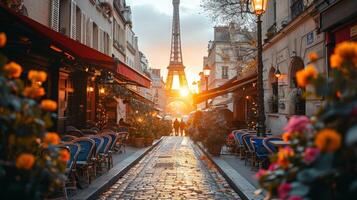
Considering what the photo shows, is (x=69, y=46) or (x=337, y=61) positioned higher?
(x=69, y=46)

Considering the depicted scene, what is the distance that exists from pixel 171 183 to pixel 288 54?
755 centimetres

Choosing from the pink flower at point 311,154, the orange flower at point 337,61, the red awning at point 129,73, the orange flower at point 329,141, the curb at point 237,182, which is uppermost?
the red awning at point 129,73

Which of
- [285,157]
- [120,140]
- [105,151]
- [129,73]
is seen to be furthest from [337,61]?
[120,140]

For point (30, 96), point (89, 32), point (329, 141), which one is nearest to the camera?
point (329, 141)

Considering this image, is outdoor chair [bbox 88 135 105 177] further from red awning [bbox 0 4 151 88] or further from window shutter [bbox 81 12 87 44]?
window shutter [bbox 81 12 87 44]

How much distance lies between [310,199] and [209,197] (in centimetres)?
585

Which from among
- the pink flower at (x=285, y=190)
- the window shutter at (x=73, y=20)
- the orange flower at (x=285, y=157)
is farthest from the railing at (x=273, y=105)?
the pink flower at (x=285, y=190)

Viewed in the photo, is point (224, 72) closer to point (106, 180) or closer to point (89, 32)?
point (89, 32)

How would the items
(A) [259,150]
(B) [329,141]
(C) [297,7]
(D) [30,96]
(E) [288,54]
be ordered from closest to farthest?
1. (B) [329,141]
2. (D) [30,96]
3. (A) [259,150]
4. (C) [297,7]
5. (E) [288,54]

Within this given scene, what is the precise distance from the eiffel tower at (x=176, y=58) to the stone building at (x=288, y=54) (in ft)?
175

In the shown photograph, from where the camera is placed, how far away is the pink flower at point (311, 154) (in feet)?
8.42

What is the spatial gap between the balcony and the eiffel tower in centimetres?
5702

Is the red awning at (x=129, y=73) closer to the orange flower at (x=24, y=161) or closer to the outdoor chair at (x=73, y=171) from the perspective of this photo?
the outdoor chair at (x=73, y=171)

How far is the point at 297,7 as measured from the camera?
14641mm
